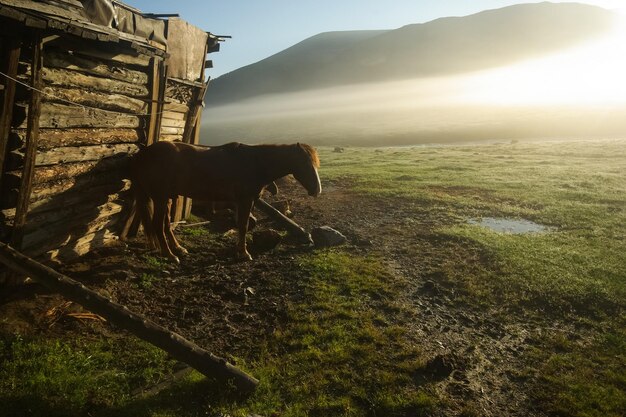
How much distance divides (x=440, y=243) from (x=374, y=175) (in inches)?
614

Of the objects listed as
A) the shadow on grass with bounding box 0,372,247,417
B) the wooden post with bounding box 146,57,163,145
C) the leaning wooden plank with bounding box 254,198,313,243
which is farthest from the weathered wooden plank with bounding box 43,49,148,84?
the shadow on grass with bounding box 0,372,247,417

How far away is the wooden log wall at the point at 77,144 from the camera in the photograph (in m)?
7.13

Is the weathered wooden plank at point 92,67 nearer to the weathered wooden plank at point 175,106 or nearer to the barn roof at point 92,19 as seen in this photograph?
the barn roof at point 92,19

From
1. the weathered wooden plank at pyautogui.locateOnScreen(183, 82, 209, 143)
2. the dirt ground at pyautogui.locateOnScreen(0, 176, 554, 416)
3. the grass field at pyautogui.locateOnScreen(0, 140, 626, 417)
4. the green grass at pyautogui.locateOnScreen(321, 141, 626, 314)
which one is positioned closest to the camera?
the grass field at pyautogui.locateOnScreen(0, 140, 626, 417)

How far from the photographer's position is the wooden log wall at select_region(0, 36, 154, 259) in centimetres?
713

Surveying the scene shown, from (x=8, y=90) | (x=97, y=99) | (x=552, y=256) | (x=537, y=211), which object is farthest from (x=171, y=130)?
(x=537, y=211)

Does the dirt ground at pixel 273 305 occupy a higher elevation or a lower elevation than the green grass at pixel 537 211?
lower

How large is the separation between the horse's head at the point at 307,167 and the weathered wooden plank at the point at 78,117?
440 cm

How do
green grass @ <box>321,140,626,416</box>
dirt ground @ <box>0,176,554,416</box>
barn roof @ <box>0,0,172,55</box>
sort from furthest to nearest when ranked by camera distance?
green grass @ <box>321,140,626,416</box>, dirt ground @ <box>0,176,554,416</box>, barn roof @ <box>0,0,172,55</box>

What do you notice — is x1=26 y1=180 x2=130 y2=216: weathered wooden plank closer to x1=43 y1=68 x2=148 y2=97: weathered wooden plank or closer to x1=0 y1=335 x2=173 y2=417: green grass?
x1=43 y1=68 x2=148 y2=97: weathered wooden plank

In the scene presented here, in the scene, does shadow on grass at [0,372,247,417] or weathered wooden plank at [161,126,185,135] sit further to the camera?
weathered wooden plank at [161,126,185,135]

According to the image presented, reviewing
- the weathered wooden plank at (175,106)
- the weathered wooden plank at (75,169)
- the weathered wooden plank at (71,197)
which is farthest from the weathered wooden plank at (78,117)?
the weathered wooden plank at (175,106)

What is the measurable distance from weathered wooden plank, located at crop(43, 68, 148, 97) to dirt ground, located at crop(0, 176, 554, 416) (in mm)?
3841

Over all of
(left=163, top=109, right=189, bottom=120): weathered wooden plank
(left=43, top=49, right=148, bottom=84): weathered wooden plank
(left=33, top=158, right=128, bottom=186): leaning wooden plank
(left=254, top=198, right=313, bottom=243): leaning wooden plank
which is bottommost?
(left=254, top=198, right=313, bottom=243): leaning wooden plank
